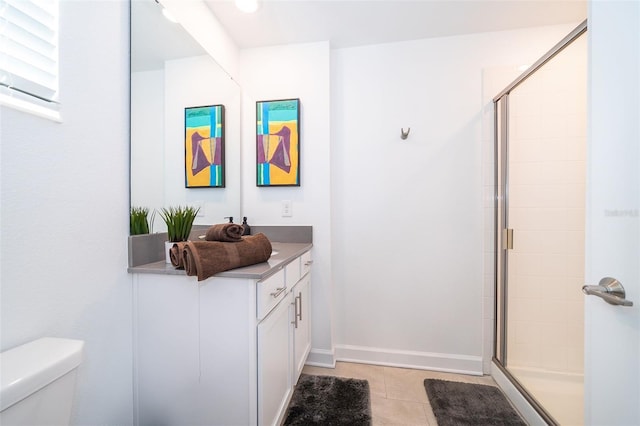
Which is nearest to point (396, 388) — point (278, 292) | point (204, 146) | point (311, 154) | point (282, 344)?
point (282, 344)

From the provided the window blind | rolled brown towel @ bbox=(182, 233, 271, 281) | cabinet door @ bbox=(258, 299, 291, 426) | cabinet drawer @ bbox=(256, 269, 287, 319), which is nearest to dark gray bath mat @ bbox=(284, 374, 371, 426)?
cabinet door @ bbox=(258, 299, 291, 426)

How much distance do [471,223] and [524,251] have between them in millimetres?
343

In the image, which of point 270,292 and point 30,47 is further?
point 270,292

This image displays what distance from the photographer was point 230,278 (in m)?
1.00

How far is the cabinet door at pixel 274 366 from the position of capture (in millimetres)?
1010

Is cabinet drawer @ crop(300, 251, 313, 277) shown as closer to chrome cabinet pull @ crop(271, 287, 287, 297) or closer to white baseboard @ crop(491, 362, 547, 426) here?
chrome cabinet pull @ crop(271, 287, 287, 297)

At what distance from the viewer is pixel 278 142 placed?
1.87 metres

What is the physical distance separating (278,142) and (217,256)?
113 centimetres

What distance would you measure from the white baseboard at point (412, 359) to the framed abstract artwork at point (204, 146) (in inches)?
61.2

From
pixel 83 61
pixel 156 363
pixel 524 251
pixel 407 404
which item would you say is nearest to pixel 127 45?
pixel 83 61

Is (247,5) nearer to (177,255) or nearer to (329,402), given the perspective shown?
(177,255)

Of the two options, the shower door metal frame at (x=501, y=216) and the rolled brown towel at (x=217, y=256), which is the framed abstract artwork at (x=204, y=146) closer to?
the rolled brown towel at (x=217, y=256)

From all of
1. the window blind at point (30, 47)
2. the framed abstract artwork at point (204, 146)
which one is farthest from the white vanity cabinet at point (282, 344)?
the window blind at point (30, 47)

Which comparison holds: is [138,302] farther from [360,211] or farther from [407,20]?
[407,20]
